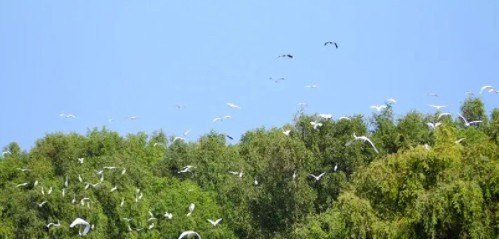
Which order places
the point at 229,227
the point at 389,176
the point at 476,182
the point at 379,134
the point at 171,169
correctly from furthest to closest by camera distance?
the point at 171,169
the point at 229,227
the point at 379,134
the point at 389,176
the point at 476,182

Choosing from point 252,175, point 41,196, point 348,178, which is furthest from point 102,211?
point 348,178

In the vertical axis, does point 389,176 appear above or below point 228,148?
above

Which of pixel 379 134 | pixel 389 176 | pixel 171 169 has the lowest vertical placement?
pixel 171 169

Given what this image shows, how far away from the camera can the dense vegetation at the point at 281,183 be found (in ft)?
126

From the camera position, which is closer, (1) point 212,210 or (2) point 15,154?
(1) point 212,210

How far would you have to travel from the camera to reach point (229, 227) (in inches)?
2731

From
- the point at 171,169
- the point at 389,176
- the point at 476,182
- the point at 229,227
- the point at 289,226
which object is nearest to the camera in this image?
the point at 476,182

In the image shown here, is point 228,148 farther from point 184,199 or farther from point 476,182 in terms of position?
point 476,182

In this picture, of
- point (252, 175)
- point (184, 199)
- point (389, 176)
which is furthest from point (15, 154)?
point (389, 176)

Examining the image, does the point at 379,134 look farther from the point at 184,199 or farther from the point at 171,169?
the point at 171,169

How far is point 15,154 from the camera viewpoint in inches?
3428

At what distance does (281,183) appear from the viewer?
61062mm

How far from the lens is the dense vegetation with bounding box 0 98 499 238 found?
38344 mm

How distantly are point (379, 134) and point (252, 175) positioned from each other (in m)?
6.84
